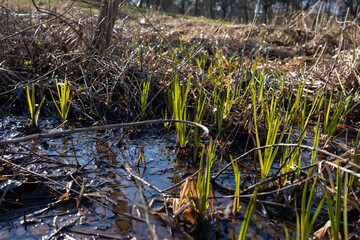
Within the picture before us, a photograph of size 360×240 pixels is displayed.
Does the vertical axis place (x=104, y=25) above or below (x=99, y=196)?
above

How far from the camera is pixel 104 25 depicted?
3.02 metres

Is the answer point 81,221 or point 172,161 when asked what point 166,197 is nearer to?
point 81,221

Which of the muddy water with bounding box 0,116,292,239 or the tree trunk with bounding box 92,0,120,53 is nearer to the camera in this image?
the muddy water with bounding box 0,116,292,239

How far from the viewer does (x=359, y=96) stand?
9.46 ft

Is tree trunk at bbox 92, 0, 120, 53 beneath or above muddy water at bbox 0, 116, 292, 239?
above

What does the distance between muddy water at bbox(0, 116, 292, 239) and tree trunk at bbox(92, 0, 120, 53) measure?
4.17 feet

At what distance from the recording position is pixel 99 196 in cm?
141

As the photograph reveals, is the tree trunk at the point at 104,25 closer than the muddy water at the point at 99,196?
No

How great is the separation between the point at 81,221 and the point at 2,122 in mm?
1425

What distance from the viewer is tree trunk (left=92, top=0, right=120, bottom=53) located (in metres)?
2.95

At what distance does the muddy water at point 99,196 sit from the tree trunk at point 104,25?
1.27 m

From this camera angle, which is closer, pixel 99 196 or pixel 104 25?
pixel 99 196

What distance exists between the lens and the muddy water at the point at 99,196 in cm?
124

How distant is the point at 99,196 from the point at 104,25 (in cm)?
211
